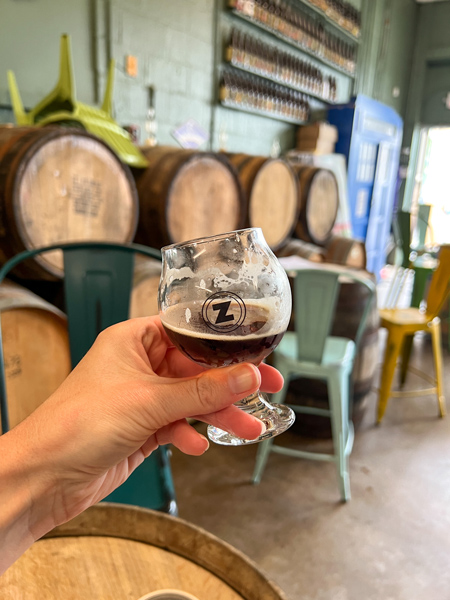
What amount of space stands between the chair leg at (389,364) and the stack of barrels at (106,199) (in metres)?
1.06

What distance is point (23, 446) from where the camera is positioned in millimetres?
568

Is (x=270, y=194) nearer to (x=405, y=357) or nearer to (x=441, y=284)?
(x=441, y=284)

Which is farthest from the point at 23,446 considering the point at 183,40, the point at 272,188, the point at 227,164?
the point at 183,40

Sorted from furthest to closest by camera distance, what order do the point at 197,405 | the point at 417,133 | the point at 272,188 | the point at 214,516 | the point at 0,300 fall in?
1. the point at 417,133
2. the point at 272,188
3. the point at 214,516
4. the point at 0,300
5. the point at 197,405

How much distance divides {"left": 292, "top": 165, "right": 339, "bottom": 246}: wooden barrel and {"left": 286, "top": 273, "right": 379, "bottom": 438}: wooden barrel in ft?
4.04

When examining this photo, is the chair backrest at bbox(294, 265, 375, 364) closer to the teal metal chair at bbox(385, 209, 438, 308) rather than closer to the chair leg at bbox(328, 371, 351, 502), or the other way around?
the chair leg at bbox(328, 371, 351, 502)

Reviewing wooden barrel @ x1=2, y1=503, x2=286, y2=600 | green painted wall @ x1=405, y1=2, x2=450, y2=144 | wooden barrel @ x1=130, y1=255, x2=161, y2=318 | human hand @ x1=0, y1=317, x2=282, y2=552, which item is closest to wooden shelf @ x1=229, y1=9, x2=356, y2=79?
green painted wall @ x1=405, y1=2, x2=450, y2=144

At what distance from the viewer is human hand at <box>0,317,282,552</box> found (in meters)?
0.55

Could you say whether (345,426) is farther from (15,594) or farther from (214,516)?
(15,594)

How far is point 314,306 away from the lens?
70.2 inches

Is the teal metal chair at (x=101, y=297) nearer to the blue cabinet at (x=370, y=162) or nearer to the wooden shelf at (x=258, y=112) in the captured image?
the wooden shelf at (x=258, y=112)

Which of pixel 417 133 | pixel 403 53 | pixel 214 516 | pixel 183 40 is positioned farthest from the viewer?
pixel 417 133

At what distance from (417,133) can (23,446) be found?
8.98 meters

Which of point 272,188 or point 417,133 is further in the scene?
point 417,133
